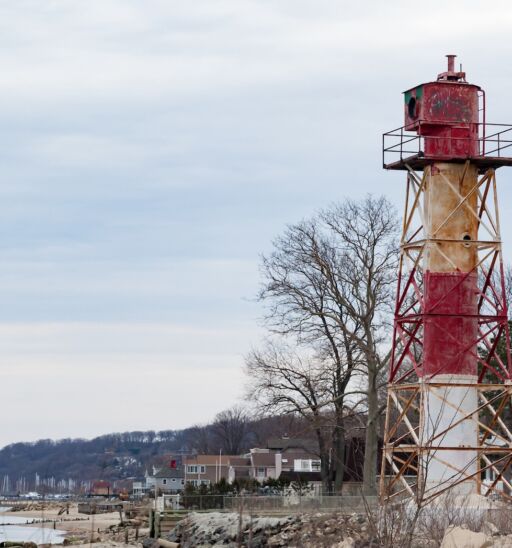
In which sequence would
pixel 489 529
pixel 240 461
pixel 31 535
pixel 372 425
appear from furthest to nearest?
pixel 240 461
pixel 31 535
pixel 372 425
pixel 489 529

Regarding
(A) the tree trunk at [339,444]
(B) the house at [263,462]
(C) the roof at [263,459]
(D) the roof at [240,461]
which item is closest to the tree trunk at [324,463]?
(A) the tree trunk at [339,444]

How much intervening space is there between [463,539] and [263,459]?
361 ft

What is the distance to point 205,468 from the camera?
15212 cm

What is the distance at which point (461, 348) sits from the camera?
132 ft

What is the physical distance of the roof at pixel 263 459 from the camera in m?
135

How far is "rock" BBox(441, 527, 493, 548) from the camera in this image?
25938 mm

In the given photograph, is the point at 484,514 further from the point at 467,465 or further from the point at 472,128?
the point at 472,128

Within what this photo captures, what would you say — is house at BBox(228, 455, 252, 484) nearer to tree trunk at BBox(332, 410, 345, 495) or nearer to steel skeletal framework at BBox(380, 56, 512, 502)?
tree trunk at BBox(332, 410, 345, 495)

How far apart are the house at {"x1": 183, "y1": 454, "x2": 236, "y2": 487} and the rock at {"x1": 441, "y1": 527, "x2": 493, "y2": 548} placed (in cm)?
11867

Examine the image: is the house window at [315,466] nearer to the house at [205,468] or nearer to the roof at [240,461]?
the roof at [240,461]

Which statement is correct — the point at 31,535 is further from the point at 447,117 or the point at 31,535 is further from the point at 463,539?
the point at 463,539

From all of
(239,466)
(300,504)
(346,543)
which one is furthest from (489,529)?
(239,466)

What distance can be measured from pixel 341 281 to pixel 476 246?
77.8 feet

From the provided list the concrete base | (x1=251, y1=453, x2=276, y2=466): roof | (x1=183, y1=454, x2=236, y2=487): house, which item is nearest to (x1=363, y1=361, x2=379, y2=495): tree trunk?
the concrete base
